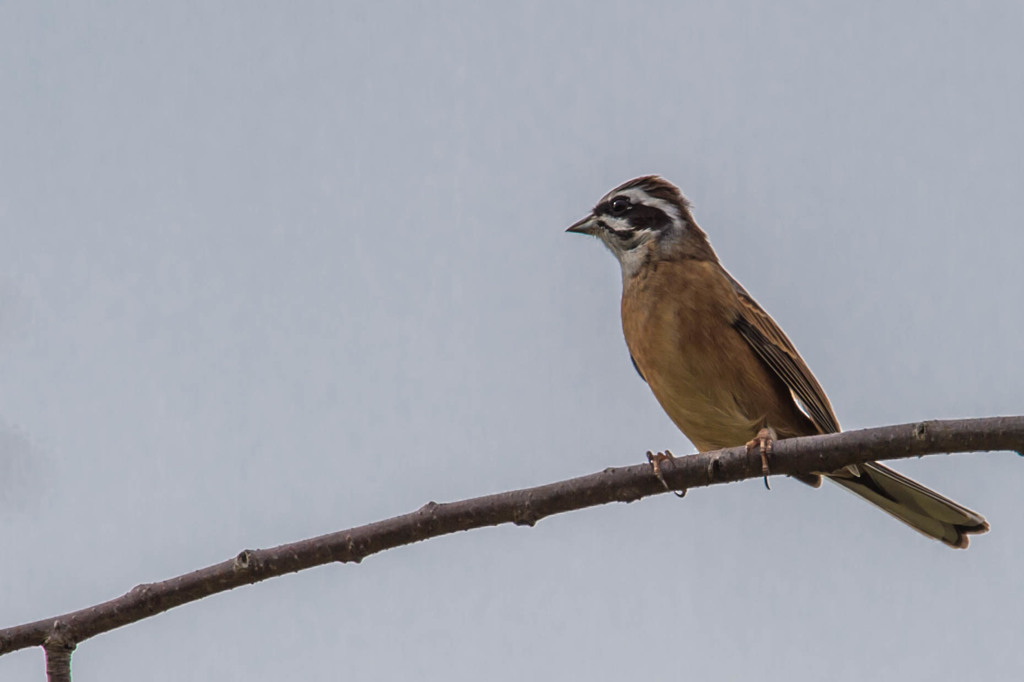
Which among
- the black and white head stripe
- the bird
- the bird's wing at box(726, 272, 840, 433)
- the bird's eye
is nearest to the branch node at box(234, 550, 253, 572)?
the bird

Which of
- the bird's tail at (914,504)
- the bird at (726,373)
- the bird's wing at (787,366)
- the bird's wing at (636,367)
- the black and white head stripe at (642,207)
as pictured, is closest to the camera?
the bird's tail at (914,504)

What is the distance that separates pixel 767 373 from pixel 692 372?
0.60m

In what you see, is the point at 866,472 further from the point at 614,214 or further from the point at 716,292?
the point at 614,214

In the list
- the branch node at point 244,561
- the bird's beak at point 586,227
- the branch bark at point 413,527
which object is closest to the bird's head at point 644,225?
the bird's beak at point 586,227

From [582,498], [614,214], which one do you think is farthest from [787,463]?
[614,214]

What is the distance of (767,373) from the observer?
6.87m

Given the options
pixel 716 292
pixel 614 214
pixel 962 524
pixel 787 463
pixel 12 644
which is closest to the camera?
pixel 12 644

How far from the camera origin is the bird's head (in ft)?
24.5

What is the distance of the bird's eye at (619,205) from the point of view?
311 inches

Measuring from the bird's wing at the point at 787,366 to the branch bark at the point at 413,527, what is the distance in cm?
→ 255

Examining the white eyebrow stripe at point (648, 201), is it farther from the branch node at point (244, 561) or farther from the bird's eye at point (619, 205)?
the branch node at point (244, 561)

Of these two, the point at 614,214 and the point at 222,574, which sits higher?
the point at 614,214

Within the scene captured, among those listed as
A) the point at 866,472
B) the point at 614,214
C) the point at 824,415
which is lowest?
the point at 866,472

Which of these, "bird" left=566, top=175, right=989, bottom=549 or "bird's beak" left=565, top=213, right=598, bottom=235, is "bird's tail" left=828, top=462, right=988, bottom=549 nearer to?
"bird" left=566, top=175, right=989, bottom=549
